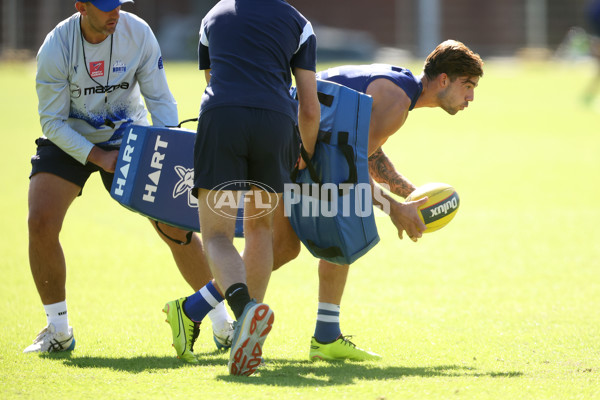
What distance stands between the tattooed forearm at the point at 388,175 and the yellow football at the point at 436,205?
219 mm

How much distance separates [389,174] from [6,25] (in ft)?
131

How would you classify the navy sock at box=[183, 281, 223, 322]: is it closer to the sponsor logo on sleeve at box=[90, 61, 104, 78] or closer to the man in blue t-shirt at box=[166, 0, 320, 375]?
the man in blue t-shirt at box=[166, 0, 320, 375]

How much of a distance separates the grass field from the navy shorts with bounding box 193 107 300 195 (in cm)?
102

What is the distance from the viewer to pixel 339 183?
4.91 m

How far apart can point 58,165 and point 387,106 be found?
2.00 m

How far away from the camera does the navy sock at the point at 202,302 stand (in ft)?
16.3

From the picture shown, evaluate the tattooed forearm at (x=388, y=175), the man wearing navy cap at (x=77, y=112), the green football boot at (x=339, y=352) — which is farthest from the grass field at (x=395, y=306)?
the tattooed forearm at (x=388, y=175)

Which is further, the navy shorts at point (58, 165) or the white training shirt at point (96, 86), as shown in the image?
the navy shorts at point (58, 165)

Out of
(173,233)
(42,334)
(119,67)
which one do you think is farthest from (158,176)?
(42,334)

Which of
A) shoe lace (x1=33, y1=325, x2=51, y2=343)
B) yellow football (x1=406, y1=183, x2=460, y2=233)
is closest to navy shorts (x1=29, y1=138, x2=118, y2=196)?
shoe lace (x1=33, y1=325, x2=51, y2=343)

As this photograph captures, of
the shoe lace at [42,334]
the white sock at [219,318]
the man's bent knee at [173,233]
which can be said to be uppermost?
the man's bent knee at [173,233]

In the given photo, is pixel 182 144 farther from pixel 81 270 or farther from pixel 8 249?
pixel 8 249

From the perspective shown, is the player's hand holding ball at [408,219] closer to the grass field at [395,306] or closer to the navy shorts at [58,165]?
the grass field at [395,306]

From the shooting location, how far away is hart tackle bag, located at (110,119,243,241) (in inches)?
210
